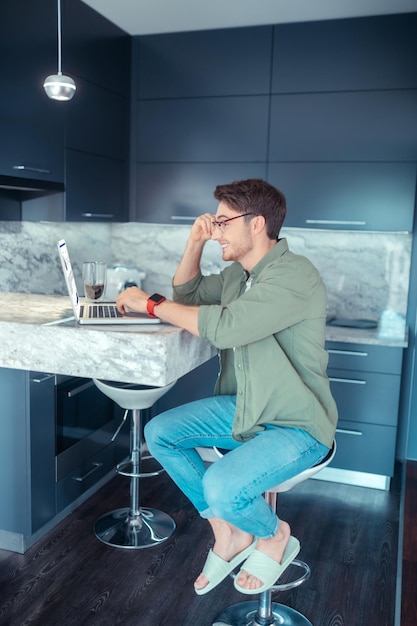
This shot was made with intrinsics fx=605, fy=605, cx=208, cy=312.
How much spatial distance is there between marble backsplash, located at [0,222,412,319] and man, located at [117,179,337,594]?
1.60 metres

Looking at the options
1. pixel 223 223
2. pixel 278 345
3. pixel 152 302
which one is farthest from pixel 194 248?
pixel 278 345

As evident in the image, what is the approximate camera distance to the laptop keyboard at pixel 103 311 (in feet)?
6.06

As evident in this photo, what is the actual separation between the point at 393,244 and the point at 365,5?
1.31 meters

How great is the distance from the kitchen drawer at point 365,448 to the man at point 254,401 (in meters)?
1.46

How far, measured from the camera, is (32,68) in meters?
2.82

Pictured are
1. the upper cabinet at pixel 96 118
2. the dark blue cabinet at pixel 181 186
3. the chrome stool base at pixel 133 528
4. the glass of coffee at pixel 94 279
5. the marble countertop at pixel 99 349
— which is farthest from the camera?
the dark blue cabinet at pixel 181 186

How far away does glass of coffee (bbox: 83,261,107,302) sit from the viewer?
211 cm

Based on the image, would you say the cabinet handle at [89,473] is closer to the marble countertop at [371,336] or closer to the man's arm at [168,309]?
the man's arm at [168,309]

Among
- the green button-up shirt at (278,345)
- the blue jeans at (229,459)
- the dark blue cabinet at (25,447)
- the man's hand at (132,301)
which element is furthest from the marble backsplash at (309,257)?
the green button-up shirt at (278,345)

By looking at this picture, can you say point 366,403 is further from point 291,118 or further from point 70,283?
point 70,283

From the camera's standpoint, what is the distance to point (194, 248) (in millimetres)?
2174

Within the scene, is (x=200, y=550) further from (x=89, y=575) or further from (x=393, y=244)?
(x=393, y=244)

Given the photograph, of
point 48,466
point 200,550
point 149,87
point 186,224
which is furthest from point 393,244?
point 48,466

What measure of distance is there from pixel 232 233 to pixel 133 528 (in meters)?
1.50
